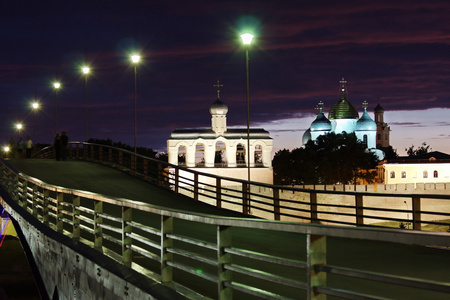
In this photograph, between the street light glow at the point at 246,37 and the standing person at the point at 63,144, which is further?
the standing person at the point at 63,144

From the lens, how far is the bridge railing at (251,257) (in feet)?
15.4

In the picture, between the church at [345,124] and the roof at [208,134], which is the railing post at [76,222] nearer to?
the roof at [208,134]

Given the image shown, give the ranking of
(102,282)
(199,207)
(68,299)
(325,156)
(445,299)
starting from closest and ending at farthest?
(445,299)
(102,282)
(68,299)
(199,207)
(325,156)

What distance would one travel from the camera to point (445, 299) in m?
7.75

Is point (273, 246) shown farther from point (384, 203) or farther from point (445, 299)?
point (384, 203)

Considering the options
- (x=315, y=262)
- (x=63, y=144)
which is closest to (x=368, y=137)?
(x=63, y=144)

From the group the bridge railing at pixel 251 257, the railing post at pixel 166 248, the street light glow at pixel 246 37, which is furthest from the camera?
the street light glow at pixel 246 37

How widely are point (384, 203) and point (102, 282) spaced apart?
70504 mm

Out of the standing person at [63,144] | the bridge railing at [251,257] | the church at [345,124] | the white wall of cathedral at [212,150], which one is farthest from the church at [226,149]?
the bridge railing at [251,257]

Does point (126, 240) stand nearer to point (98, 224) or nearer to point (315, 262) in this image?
point (98, 224)

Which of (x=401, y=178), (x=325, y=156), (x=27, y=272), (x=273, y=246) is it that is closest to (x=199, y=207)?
(x=27, y=272)

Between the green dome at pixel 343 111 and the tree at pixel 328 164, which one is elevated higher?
the green dome at pixel 343 111

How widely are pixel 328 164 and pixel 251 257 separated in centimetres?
10927

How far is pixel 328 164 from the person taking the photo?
11400cm
